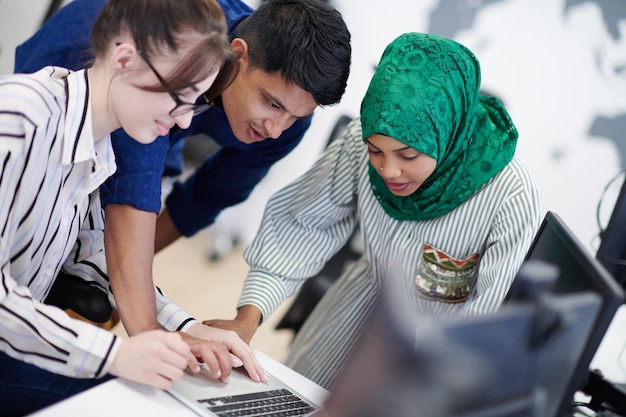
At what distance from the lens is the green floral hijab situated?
135 cm

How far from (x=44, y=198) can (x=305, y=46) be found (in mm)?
583

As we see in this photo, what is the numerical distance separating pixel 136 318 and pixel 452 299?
659 millimetres

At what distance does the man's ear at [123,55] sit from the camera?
95 cm

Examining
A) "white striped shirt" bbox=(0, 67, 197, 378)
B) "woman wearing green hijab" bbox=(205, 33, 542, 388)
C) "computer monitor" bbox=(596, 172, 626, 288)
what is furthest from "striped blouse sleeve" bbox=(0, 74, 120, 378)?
"computer monitor" bbox=(596, 172, 626, 288)

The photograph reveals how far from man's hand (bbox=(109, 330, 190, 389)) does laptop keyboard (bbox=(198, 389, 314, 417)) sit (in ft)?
0.22

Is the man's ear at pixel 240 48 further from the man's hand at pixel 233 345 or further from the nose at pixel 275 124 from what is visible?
the man's hand at pixel 233 345

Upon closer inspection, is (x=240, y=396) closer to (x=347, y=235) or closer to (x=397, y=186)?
(x=397, y=186)

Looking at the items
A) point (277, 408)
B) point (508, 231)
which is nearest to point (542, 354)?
point (277, 408)

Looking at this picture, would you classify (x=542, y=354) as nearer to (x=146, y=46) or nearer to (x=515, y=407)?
(x=515, y=407)

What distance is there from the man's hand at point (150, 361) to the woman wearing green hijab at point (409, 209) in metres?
0.43

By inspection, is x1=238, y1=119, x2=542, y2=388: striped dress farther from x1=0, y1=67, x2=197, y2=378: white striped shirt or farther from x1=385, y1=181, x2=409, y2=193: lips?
x1=0, y1=67, x2=197, y2=378: white striped shirt

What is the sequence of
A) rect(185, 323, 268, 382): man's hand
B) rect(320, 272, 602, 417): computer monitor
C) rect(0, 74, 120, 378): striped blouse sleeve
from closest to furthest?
rect(320, 272, 602, 417): computer monitor, rect(0, 74, 120, 378): striped blouse sleeve, rect(185, 323, 268, 382): man's hand

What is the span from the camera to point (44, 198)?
3.34 feet

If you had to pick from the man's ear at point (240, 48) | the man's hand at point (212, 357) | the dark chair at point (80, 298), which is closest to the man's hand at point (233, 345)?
the man's hand at point (212, 357)
